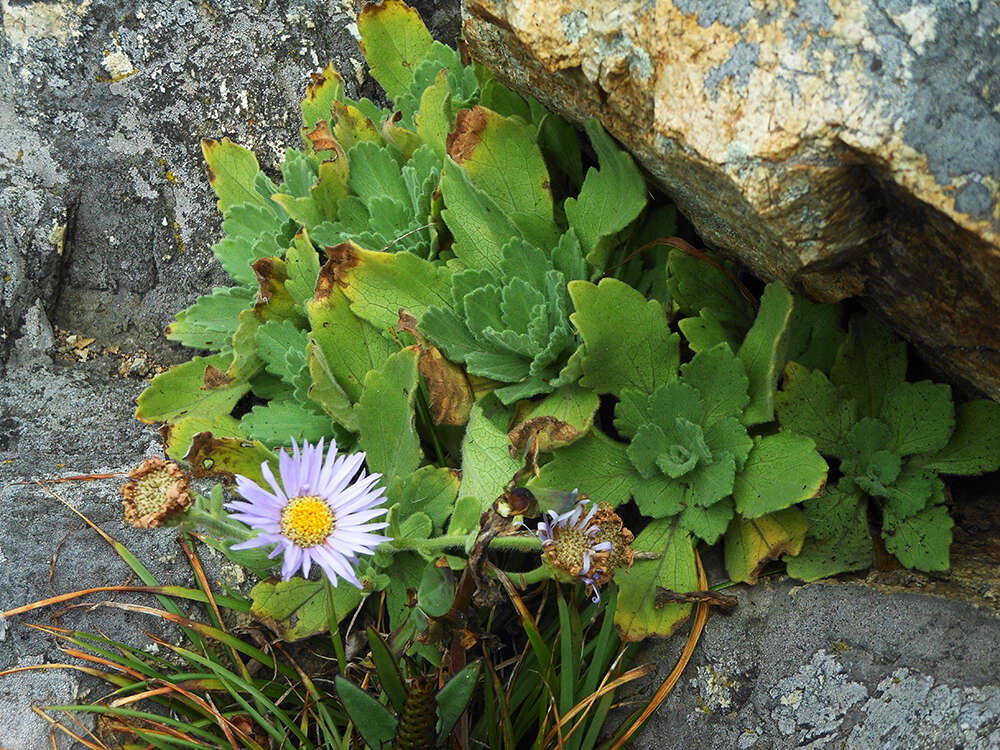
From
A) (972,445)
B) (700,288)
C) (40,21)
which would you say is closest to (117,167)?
(40,21)

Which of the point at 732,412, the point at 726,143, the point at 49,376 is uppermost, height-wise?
the point at 726,143

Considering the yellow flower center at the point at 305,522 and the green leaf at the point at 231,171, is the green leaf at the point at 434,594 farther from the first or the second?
the green leaf at the point at 231,171

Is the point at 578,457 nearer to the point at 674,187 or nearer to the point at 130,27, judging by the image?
the point at 674,187

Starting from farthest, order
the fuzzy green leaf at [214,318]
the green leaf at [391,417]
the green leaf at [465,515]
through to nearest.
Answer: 1. the fuzzy green leaf at [214,318]
2. the green leaf at [391,417]
3. the green leaf at [465,515]

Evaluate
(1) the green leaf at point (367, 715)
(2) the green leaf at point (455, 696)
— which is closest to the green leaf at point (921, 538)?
(2) the green leaf at point (455, 696)

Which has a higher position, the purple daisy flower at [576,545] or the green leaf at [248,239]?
the purple daisy flower at [576,545]

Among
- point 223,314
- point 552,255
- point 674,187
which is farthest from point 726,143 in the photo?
point 223,314

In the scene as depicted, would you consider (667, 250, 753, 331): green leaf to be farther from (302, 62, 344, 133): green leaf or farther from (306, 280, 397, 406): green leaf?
(302, 62, 344, 133): green leaf
